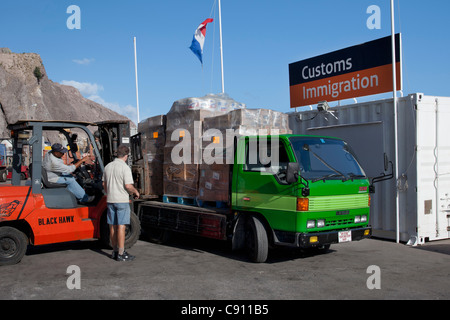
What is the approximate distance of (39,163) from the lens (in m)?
7.19

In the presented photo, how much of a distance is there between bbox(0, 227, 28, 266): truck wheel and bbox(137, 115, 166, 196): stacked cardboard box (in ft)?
9.05

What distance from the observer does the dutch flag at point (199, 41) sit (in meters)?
13.4

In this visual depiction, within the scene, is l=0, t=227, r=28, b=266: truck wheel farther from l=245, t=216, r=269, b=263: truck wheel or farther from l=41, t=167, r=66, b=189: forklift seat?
l=245, t=216, r=269, b=263: truck wheel

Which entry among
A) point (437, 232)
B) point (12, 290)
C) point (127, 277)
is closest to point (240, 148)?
point (127, 277)

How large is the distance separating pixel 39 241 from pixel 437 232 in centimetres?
758

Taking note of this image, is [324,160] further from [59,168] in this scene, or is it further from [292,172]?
[59,168]

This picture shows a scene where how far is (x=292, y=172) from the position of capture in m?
6.25

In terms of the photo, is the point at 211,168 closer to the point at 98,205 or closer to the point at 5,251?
the point at 98,205

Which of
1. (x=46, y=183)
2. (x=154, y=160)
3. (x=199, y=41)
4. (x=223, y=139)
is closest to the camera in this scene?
(x=46, y=183)

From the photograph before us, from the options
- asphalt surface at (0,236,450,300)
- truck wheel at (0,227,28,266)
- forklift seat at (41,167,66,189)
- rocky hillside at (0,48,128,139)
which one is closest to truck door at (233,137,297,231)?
asphalt surface at (0,236,450,300)

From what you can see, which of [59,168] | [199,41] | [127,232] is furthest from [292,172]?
[199,41]

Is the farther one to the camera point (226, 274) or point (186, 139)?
point (186, 139)

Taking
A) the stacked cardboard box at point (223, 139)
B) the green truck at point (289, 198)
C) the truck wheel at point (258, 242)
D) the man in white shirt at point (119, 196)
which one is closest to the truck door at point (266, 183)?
the green truck at point (289, 198)

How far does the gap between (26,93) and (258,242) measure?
207 feet
